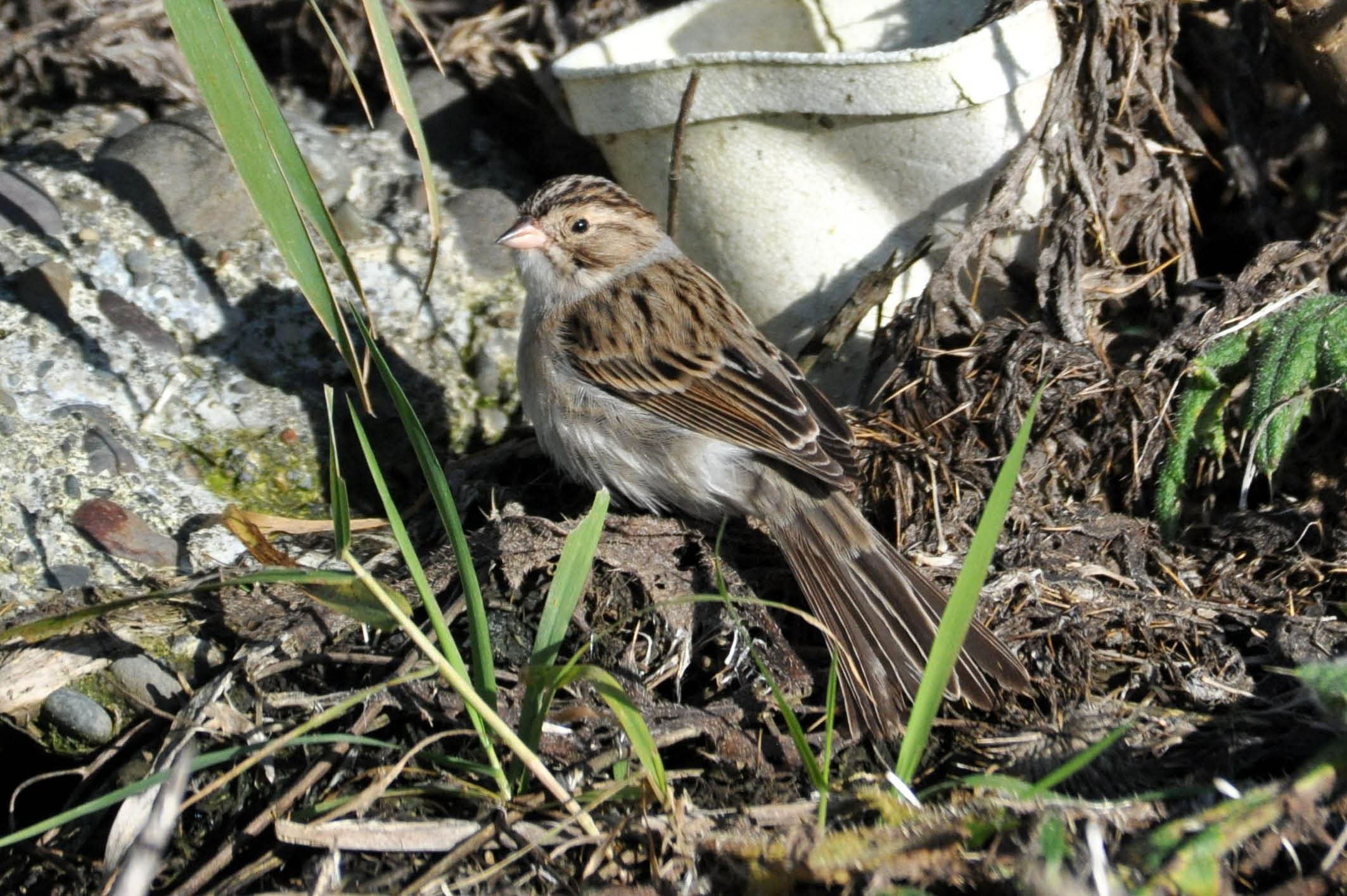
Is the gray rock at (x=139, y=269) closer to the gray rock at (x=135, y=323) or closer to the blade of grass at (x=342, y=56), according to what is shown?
the gray rock at (x=135, y=323)

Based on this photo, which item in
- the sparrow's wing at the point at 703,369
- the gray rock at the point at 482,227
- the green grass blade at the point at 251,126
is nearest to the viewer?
the green grass blade at the point at 251,126

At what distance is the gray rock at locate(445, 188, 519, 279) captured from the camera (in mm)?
4355

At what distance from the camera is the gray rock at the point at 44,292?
382cm

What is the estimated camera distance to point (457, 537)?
2359 millimetres

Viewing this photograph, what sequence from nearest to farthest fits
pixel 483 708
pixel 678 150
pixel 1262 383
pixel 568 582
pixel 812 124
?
pixel 483 708, pixel 568 582, pixel 1262 383, pixel 812 124, pixel 678 150

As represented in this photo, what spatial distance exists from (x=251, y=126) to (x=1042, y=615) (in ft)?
6.52

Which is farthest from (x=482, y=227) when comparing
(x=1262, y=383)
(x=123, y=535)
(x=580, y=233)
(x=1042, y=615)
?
(x=1262, y=383)

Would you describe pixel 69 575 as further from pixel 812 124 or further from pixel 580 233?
pixel 812 124

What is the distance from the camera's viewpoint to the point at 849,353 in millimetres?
3914

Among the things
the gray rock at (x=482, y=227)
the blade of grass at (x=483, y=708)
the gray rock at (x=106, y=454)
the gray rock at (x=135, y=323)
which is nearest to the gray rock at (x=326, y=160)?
the gray rock at (x=482, y=227)

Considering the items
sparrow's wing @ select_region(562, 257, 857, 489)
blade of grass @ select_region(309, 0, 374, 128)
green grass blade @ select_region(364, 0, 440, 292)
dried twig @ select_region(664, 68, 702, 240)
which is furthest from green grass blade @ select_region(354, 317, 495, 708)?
dried twig @ select_region(664, 68, 702, 240)

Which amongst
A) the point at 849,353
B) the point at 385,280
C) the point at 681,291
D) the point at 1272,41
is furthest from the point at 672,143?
the point at 1272,41

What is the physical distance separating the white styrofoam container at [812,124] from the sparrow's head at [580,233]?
253 millimetres

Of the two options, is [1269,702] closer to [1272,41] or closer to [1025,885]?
[1025,885]
